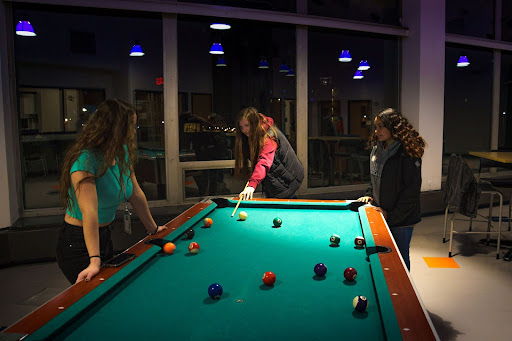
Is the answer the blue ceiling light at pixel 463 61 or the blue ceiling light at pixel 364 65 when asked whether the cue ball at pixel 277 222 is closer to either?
the blue ceiling light at pixel 364 65

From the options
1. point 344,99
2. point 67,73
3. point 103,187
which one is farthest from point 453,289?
point 67,73

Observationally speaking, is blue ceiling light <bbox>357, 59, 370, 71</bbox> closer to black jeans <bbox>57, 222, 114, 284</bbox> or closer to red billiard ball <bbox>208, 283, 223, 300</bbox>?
black jeans <bbox>57, 222, 114, 284</bbox>

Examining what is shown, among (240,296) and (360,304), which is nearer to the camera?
(360,304)

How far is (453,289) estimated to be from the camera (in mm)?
3742

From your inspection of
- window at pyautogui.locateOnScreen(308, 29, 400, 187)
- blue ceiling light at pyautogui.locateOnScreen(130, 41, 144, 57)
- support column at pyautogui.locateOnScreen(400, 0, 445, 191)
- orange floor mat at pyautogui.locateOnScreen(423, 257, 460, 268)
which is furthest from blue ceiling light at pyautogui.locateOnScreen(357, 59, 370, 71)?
orange floor mat at pyautogui.locateOnScreen(423, 257, 460, 268)

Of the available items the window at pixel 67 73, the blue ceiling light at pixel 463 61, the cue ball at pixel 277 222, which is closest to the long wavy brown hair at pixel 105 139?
the cue ball at pixel 277 222

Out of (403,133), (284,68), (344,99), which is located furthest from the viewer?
(344,99)

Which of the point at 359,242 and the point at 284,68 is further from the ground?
the point at 284,68

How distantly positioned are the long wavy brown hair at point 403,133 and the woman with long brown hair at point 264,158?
978mm

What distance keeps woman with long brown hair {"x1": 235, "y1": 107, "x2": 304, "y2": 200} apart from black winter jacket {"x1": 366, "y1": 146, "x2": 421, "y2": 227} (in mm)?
963

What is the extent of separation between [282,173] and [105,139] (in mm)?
1914

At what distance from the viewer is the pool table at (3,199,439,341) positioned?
4.47 feet

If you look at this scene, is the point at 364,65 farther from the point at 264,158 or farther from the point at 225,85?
the point at 264,158

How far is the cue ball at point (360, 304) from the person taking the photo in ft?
4.90
